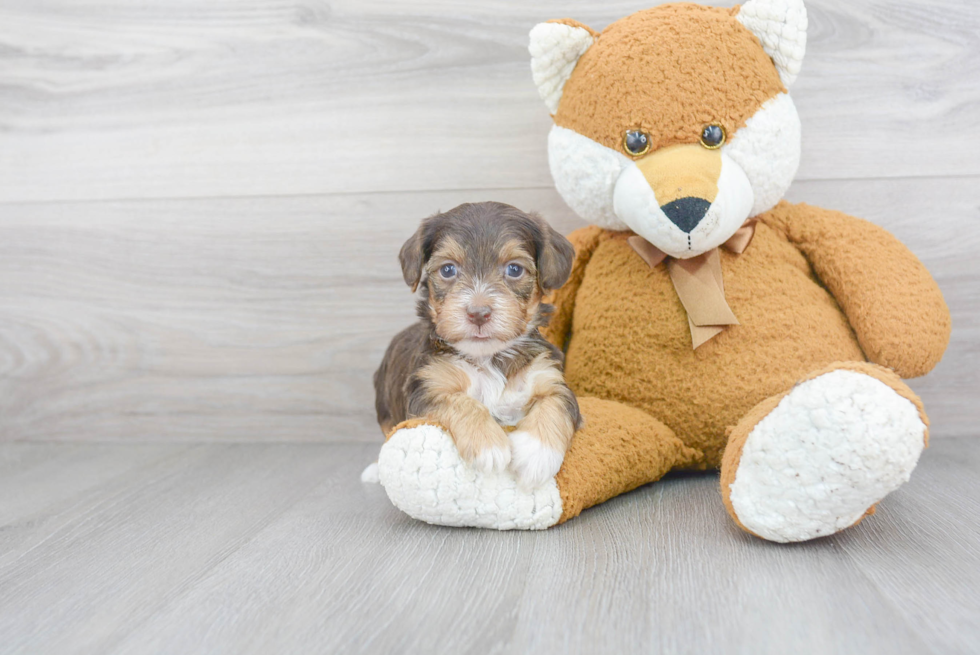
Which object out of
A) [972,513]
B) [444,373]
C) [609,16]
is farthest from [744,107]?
[972,513]

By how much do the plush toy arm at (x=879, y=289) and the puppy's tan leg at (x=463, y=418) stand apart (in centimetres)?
95

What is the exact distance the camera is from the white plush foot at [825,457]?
4.35 feet

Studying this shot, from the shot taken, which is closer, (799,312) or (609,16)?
(799,312)

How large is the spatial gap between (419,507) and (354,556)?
6.5 inches

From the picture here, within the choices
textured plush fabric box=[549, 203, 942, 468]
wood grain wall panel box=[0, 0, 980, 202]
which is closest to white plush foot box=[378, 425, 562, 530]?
textured plush fabric box=[549, 203, 942, 468]

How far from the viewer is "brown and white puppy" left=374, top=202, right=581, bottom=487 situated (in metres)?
1.58

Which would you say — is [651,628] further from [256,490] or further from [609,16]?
[609,16]

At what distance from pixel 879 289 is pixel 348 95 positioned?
1686mm

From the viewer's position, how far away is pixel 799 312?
6.13ft

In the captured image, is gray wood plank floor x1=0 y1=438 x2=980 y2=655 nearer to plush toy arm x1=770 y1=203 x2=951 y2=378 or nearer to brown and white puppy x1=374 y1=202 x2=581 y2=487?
brown and white puppy x1=374 y1=202 x2=581 y2=487

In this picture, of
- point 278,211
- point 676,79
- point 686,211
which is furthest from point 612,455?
point 278,211

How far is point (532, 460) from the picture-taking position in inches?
61.4

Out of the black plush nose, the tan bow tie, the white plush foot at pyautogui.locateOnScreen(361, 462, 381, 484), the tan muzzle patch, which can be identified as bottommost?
the white plush foot at pyautogui.locateOnScreen(361, 462, 381, 484)

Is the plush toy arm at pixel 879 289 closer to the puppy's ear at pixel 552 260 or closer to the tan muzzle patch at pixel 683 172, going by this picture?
the tan muzzle patch at pixel 683 172
